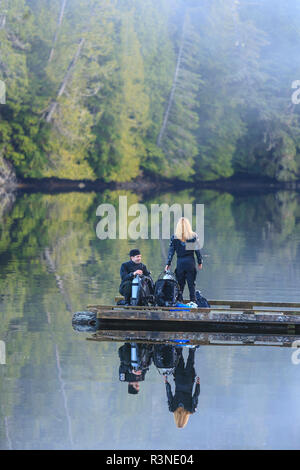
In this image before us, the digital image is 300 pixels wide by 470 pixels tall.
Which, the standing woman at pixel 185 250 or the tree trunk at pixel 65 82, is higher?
the tree trunk at pixel 65 82

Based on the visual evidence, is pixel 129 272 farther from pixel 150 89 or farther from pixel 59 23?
pixel 150 89

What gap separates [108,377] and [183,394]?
102 centimetres

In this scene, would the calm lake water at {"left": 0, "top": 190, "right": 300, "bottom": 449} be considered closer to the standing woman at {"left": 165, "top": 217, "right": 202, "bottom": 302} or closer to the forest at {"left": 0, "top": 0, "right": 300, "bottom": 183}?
the standing woman at {"left": 165, "top": 217, "right": 202, "bottom": 302}

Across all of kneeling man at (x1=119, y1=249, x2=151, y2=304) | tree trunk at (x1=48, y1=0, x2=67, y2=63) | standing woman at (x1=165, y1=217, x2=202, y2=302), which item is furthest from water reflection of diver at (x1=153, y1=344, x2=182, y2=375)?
tree trunk at (x1=48, y1=0, x2=67, y2=63)

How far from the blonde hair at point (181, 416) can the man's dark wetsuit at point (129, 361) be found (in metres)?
1.17

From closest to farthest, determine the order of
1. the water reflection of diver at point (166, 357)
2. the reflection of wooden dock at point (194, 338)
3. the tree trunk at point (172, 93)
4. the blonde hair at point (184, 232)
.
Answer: the water reflection of diver at point (166, 357) → the reflection of wooden dock at point (194, 338) → the blonde hair at point (184, 232) → the tree trunk at point (172, 93)

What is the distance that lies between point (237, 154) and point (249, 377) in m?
66.9

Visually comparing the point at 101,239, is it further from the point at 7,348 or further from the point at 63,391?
the point at 63,391

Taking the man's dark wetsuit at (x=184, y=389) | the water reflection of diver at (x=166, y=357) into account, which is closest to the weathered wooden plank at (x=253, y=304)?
the water reflection of diver at (x=166, y=357)

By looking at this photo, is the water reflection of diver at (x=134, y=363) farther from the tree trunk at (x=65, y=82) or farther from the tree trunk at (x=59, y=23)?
the tree trunk at (x=59, y=23)

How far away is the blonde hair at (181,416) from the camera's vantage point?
9133 millimetres

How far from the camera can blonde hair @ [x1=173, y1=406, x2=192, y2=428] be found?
913cm

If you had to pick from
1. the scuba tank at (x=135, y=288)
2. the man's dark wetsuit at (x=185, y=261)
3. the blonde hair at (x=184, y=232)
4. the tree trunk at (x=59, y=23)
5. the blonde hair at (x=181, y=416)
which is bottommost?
the blonde hair at (x=181, y=416)
